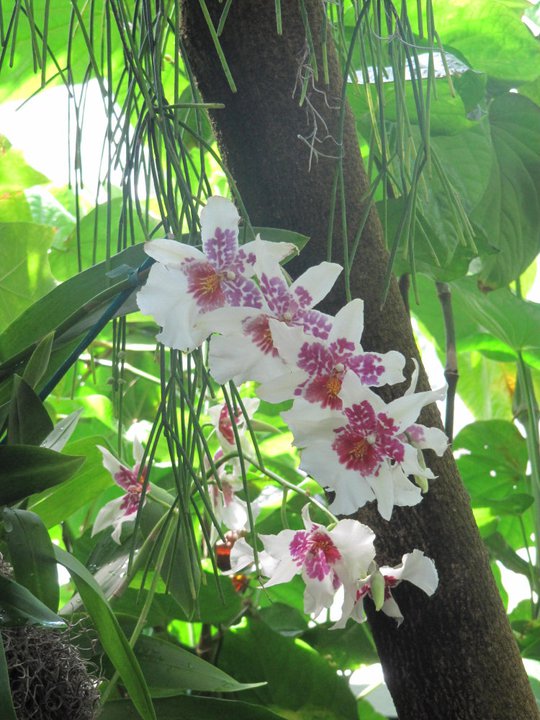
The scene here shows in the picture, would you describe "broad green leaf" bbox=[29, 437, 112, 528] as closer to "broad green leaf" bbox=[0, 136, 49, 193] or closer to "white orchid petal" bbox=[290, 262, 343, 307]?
"white orchid petal" bbox=[290, 262, 343, 307]

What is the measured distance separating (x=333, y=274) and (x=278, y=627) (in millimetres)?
721

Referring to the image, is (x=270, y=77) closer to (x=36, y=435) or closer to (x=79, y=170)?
(x=79, y=170)

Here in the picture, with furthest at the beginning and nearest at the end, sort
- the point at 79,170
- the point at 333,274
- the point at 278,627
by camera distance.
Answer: the point at 278,627
the point at 79,170
the point at 333,274

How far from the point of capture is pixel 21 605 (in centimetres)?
38

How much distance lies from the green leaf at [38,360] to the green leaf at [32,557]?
75mm

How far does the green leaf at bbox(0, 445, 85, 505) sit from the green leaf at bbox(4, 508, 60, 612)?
3cm

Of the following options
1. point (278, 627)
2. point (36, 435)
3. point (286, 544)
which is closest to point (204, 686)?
point (286, 544)

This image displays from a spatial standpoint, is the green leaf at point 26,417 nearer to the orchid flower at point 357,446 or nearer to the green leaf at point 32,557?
the green leaf at point 32,557

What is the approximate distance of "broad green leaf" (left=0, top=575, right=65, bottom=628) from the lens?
37 centimetres

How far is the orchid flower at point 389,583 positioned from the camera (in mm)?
452

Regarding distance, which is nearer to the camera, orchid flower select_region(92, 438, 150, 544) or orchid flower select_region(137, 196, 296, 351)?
orchid flower select_region(137, 196, 296, 351)

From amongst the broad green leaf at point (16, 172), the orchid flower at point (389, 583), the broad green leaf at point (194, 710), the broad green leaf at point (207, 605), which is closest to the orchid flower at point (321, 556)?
the orchid flower at point (389, 583)

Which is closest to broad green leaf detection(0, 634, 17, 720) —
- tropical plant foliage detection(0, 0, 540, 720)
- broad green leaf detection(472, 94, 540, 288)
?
tropical plant foliage detection(0, 0, 540, 720)

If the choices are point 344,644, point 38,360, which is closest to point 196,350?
point 38,360
